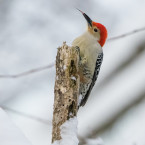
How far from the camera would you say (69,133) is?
2846 mm

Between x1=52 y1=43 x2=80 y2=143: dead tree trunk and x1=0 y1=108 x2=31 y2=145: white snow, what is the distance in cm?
75

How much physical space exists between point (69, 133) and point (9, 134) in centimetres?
83

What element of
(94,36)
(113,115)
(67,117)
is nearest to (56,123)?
(67,117)

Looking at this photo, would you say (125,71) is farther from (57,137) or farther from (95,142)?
(57,137)

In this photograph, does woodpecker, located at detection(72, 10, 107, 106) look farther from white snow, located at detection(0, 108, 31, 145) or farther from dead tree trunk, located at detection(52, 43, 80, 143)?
white snow, located at detection(0, 108, 31, 145)

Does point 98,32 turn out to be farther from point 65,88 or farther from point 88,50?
point 65,88

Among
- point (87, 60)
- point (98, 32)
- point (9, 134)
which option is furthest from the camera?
point (98, 32)

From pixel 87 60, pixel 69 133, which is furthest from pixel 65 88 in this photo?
pixel 87 60

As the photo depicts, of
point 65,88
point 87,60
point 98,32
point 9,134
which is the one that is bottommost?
point 87,60

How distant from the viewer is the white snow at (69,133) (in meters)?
2.73

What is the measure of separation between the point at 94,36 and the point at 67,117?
2.54 meters

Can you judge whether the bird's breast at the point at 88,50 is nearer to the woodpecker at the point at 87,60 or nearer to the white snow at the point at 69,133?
the woodpecker at the point at 87,60

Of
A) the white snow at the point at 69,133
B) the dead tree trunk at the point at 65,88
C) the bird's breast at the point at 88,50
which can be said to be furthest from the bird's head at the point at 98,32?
the white snow at the point at 69,133

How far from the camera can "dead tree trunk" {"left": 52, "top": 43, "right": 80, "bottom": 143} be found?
9.83 feet
